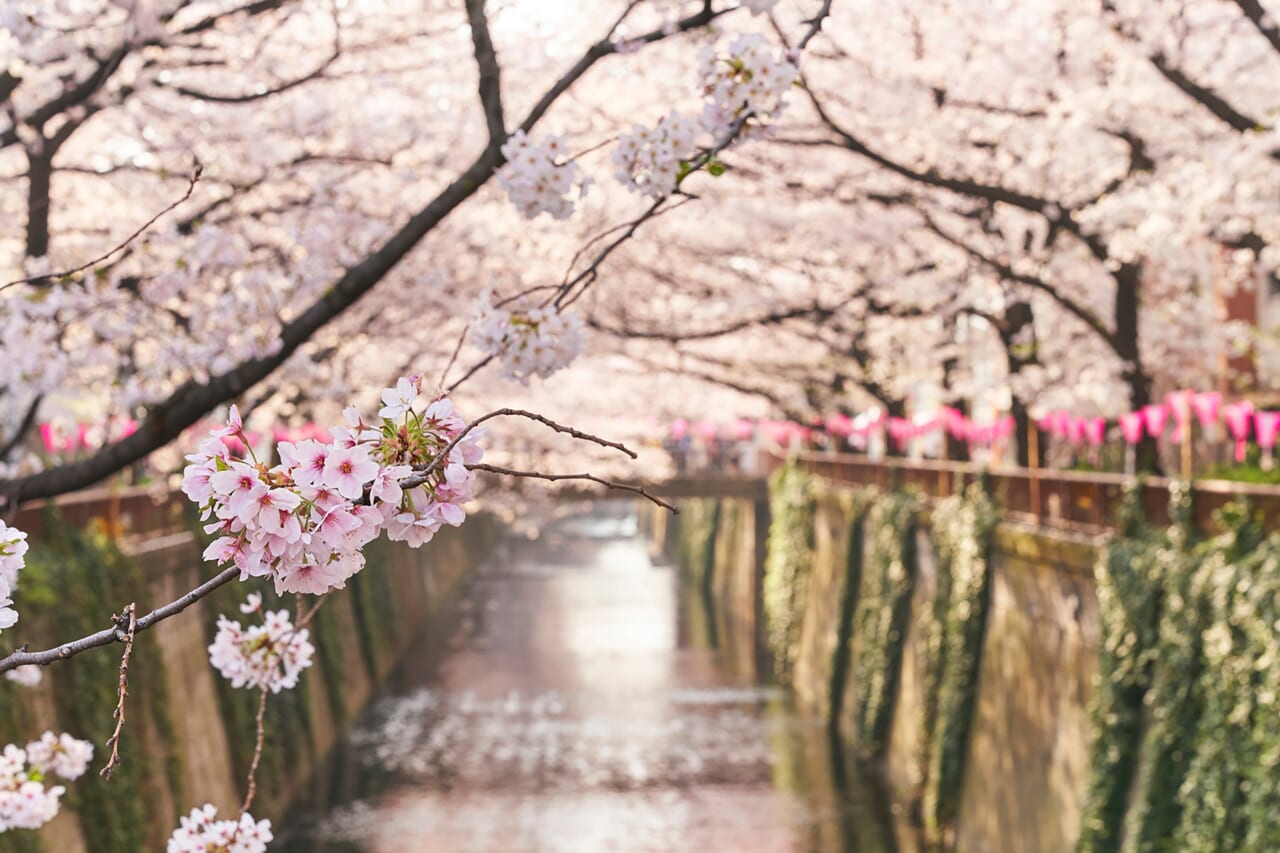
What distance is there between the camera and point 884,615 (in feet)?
72.8

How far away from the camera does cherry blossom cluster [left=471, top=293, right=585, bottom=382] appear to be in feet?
14.9

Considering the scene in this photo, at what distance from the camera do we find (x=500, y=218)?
1966 centimetres

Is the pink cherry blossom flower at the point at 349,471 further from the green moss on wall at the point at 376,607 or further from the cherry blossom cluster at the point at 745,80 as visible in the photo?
the green moss on wall at the point at 376,607

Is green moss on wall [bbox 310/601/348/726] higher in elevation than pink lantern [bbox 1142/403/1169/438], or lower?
lower

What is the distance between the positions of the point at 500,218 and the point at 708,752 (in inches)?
362

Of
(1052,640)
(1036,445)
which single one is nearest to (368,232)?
(1052,640)

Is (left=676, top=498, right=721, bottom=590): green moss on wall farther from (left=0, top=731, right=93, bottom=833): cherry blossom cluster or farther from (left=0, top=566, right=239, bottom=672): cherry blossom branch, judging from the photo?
(left=0, top=566, right=239, bottom=672): cherry blossom branch

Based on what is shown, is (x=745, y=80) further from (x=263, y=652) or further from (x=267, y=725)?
(x=267, y=725)

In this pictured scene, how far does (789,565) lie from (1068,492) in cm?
1682

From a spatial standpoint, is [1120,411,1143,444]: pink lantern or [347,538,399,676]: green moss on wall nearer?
[1120,411,1143,444]: pink lantern

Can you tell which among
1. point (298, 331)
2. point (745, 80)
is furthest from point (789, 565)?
point (745, 80)

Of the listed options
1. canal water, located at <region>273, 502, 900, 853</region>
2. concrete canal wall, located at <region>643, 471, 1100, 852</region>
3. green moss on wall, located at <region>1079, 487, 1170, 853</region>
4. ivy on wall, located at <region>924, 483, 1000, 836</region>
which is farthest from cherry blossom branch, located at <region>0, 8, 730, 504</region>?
canal water, located at <region>273, 502, 900, 853</region>

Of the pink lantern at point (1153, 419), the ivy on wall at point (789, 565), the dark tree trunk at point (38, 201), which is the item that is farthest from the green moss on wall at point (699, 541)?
the dark tree trunk at point (38, 201)

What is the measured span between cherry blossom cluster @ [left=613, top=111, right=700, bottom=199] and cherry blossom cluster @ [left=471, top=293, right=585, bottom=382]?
49 cm
